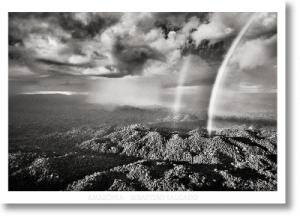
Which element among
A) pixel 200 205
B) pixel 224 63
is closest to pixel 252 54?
pixel 224 63

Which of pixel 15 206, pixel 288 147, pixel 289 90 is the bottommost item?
pixel 15 206

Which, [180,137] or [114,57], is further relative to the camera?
[180,137]

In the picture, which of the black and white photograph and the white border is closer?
the white border

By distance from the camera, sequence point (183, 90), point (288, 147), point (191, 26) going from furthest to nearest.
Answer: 1. point (183, 90)
2. point (191, 26)
3. point (288, 147)

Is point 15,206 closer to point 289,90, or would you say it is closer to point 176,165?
point 176,165

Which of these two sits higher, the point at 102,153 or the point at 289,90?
the point at 289,90
